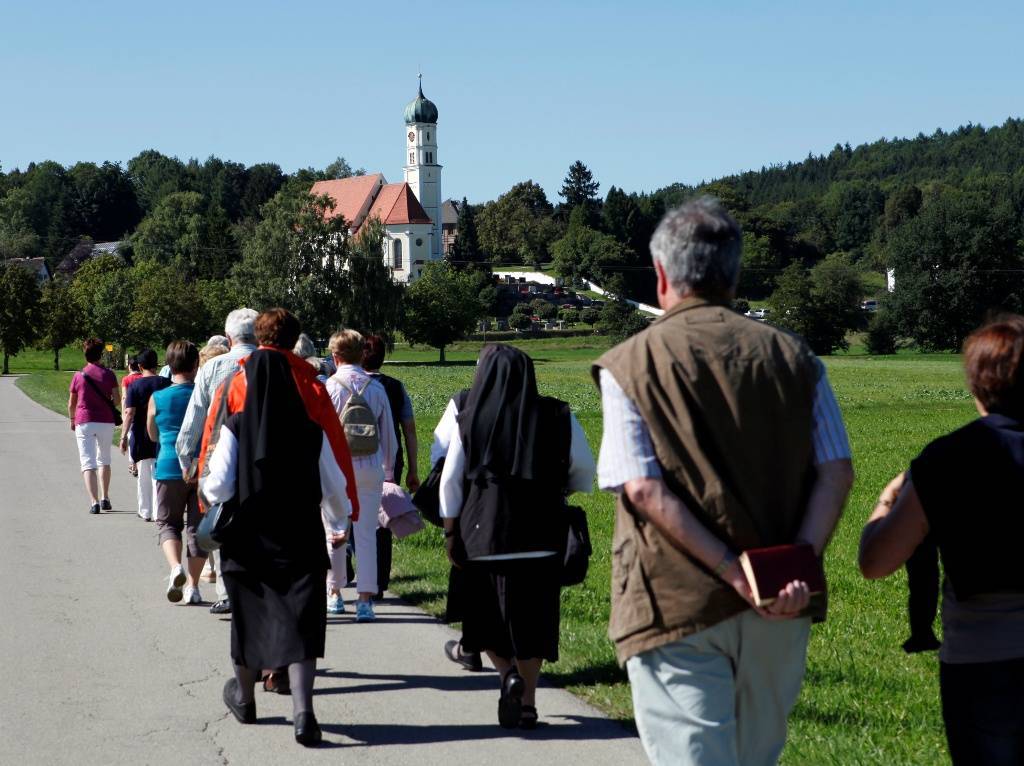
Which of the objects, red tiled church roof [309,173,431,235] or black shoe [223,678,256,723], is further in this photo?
red tiled church roof [309,173,431,235]

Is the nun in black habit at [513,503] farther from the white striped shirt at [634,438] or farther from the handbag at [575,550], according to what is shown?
the white striped shirt at [634,438]

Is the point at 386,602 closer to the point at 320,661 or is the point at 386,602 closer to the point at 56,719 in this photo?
the point at 320,661

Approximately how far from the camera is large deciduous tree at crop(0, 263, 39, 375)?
7919 cm

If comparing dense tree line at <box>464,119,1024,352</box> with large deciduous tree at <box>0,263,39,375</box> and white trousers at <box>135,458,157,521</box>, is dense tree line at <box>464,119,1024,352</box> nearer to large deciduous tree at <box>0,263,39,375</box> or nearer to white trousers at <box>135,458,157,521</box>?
large deciduous tree at <box>0,263,39,375</box>

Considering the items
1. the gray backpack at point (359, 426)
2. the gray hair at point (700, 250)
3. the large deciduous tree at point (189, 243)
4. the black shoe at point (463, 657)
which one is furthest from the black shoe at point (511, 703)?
the large deciduous tree at point (189, 243)

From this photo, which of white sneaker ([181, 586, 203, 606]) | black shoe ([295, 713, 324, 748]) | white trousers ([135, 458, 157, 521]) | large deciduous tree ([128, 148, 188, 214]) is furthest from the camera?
large deciduous tree ([128, 148, 188, 214])

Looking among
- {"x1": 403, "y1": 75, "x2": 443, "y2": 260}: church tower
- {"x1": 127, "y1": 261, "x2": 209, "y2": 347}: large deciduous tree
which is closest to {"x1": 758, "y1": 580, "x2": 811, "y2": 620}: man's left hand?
{"x1": 127, "y1": 261, "x2": 209, "y2": 347}: large deciduous tree

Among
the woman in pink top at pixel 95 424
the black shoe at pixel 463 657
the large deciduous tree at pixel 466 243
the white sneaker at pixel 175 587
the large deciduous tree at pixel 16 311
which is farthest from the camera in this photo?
the large deciduous tree at pixel 466 243

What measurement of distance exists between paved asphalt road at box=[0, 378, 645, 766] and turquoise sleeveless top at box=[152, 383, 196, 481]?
0.95 metres

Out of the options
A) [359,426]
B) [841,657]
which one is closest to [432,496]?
[359,426]

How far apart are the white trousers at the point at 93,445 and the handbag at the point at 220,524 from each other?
968 cm

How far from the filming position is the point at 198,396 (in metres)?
8.48

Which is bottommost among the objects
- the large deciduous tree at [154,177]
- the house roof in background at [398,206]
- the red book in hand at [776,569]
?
the red book in hand at [776,569]

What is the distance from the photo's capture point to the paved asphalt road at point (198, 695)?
19.1 feet
